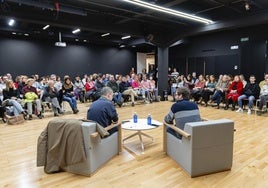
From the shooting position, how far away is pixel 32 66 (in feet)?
37.5

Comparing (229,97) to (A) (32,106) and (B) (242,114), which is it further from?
(A) (32,106)

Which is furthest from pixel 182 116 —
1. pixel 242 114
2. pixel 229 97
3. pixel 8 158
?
pixel 229 97

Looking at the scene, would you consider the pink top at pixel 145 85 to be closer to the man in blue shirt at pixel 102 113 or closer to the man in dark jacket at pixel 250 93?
the man in dark jacket at pixel 250 93

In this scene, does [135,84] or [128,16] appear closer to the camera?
[128,16]

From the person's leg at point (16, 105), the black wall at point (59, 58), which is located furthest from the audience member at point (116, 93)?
the black wall at point (59, 58)

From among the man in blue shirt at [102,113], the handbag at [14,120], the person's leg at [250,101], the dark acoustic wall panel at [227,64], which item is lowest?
the handbag at [14,120]

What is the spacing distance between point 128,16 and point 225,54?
5335 mm

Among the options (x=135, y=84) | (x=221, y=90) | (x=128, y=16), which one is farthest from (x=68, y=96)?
(x=221, y=90)

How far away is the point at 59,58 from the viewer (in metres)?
12.2

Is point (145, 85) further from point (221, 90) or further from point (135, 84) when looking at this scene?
point (221, 90)

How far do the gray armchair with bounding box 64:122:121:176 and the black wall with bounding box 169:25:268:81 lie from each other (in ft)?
25.9

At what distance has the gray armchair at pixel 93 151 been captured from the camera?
280cm

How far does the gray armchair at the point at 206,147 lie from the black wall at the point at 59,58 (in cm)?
1055

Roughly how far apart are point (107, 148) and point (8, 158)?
1.71 meters
